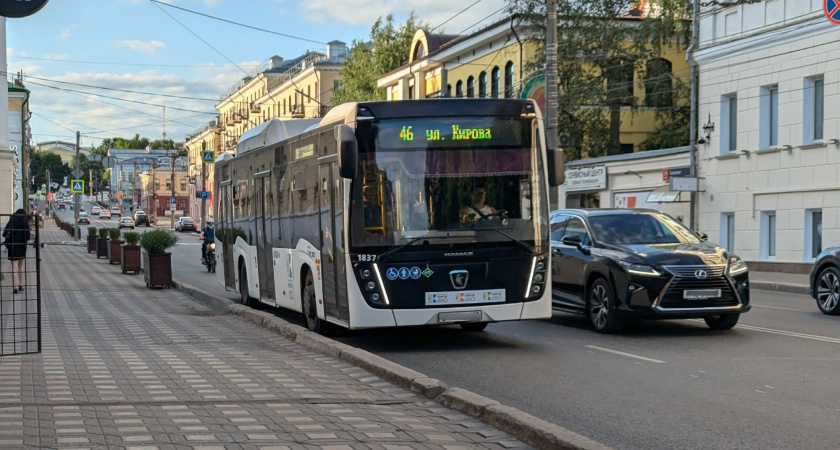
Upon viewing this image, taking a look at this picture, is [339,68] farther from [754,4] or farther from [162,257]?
[162,257]

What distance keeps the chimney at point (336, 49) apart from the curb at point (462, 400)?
71431 millimetres

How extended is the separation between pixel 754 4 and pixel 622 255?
21291mm

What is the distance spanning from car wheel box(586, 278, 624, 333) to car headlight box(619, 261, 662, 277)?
0.45 m

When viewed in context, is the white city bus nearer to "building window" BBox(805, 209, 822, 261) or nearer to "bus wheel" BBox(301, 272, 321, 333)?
"bus wheel" BBox(301, 272, 321, 333)

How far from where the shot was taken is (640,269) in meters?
12.6

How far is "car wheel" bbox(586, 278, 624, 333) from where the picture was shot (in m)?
13.0

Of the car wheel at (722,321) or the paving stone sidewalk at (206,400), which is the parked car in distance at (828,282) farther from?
the paving stone sidewalk at (206,400)

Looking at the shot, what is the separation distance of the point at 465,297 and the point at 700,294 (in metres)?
3.08

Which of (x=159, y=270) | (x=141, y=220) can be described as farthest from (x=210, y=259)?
(x=141, y=220)

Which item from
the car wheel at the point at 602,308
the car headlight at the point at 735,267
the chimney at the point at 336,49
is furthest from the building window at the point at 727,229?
the chimney at the point at 336,49

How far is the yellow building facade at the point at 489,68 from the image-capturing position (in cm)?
4391

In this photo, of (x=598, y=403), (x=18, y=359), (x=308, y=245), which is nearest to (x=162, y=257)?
(x=308, y=245)

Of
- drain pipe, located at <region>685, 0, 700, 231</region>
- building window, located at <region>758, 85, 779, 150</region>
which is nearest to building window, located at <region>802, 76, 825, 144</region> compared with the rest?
building window, located at <region>758, 85, 779, 150</region>

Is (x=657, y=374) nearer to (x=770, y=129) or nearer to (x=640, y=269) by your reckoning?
(x=640, y=269)
